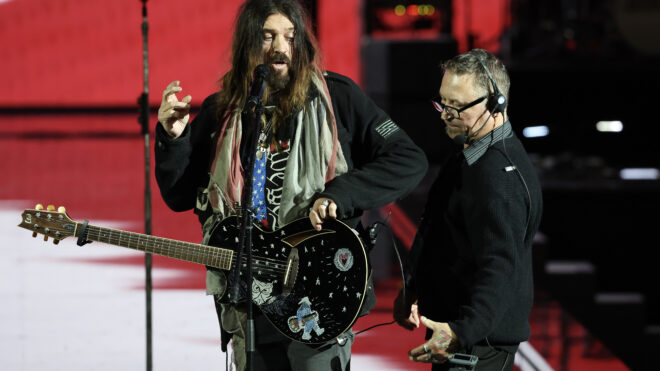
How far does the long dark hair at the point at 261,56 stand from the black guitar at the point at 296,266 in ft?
1.04

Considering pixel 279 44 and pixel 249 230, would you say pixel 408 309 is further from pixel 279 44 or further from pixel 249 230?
pixel 279 44

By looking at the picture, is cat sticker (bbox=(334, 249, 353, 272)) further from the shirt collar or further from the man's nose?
the man's nose

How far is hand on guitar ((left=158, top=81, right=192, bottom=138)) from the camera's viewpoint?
211 centimetres

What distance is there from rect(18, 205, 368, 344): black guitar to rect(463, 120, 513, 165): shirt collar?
0.40 meters

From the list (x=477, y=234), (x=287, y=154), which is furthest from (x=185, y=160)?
(x=477, y=234)

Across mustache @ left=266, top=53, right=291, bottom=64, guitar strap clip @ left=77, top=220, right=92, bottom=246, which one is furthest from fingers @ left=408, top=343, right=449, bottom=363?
guitar strap clip @ left=77, top=220, right=92, bottom=246

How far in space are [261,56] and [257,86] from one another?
22cm

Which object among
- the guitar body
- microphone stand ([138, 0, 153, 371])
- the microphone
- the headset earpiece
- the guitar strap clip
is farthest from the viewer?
microphone stand ([138, 0, 153, 371])

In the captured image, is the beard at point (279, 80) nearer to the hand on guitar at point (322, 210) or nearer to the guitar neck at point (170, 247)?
the hand on guitar at point (322, 210)

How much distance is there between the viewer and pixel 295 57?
7.35 ft

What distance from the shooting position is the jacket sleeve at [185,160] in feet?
7.21

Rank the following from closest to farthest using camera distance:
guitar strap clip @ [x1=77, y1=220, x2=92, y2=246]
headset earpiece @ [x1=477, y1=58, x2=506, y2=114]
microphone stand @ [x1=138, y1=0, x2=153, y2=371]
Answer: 1. headset earpiece @ [x1=477, y1=58, x2=506, y2=114]
2. guitar strap clip @ [x1=77, y1=220, x2=92, y2=246]
3. microphone stand @ [x1=138, y1=0, x2=153, y2=371]

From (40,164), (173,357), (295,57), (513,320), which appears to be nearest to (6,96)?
(40,164)

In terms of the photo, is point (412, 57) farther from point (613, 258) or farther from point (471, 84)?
point (471, 84)
